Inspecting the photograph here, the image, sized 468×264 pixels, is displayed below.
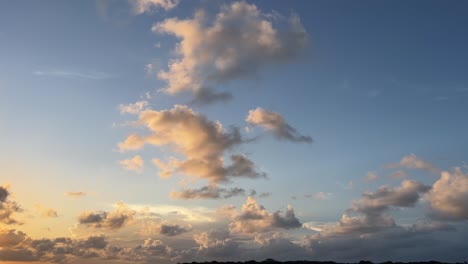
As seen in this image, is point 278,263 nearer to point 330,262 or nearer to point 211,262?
point 330,262

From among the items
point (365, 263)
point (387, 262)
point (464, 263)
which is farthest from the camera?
point (464, 263)

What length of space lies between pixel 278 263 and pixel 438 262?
96.5 metres

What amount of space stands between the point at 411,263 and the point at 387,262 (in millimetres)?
15124

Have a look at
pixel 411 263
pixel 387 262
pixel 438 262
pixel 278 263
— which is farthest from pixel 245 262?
pixel 438 262

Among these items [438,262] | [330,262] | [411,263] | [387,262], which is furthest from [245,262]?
[438,262]

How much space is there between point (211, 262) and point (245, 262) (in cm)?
2110

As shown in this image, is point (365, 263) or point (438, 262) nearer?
point (365, 263)

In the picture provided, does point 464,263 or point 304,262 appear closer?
point 304,262

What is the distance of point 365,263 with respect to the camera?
A: 140500 millimetres

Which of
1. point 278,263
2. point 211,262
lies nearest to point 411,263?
point 278,263

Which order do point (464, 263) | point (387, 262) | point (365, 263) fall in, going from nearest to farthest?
1. point (365, 263)
2. point (387, 262)
3. point (464, 263)

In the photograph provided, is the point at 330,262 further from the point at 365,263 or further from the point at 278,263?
the point at 278,263

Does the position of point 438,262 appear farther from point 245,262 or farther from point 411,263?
point 245,262

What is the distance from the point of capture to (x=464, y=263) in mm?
162750
